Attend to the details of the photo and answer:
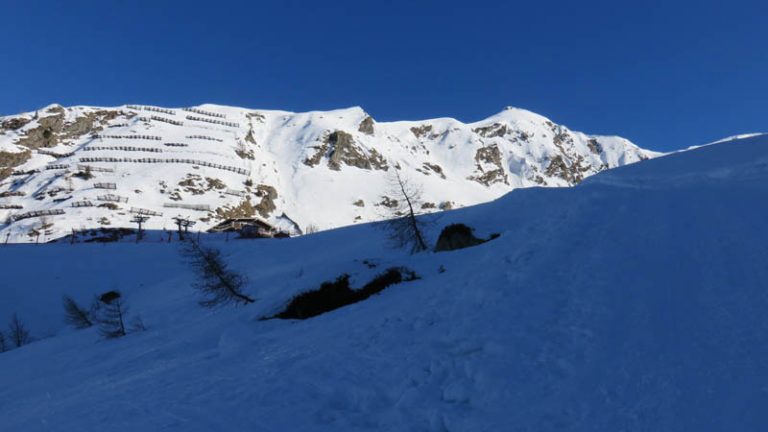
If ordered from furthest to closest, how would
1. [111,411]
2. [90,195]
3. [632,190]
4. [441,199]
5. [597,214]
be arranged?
1. [441,199]
2. [90,195]
3. [632,190]
4. [597,214]
5. [111,411]

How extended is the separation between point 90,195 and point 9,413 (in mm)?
129879

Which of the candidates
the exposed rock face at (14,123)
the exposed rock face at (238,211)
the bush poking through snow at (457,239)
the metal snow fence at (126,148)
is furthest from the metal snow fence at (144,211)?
the bush poking through snow at (457,239)

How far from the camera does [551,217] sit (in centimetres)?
1527

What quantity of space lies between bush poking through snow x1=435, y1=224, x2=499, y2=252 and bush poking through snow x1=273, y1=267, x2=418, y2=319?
7986mm

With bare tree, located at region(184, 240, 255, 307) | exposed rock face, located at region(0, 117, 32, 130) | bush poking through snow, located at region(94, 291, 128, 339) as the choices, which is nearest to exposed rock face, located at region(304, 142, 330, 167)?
exposed rock face, located at region(0, 117, 32, 130)

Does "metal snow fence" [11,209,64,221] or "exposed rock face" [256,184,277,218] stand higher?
"metal snow fence" [11,209,64,221]

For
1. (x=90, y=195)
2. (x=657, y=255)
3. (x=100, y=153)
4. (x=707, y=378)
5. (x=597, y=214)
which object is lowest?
(x=707, y=378)

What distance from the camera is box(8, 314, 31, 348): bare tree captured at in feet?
120

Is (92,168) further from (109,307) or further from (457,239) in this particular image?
(457,239)

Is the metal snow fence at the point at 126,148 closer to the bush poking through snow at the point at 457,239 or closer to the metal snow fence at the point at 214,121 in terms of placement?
the metal snow fence at the point at 214,121

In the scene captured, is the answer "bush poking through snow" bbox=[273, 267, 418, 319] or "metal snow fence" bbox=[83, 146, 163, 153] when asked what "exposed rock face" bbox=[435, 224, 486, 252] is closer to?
"bush poking through snow" bbox=[273, 267, 418, 319]

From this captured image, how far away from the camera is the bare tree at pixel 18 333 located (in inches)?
1444

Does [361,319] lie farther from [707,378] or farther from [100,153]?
[100,153]

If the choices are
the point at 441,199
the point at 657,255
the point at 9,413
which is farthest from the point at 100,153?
the point at 657,255
